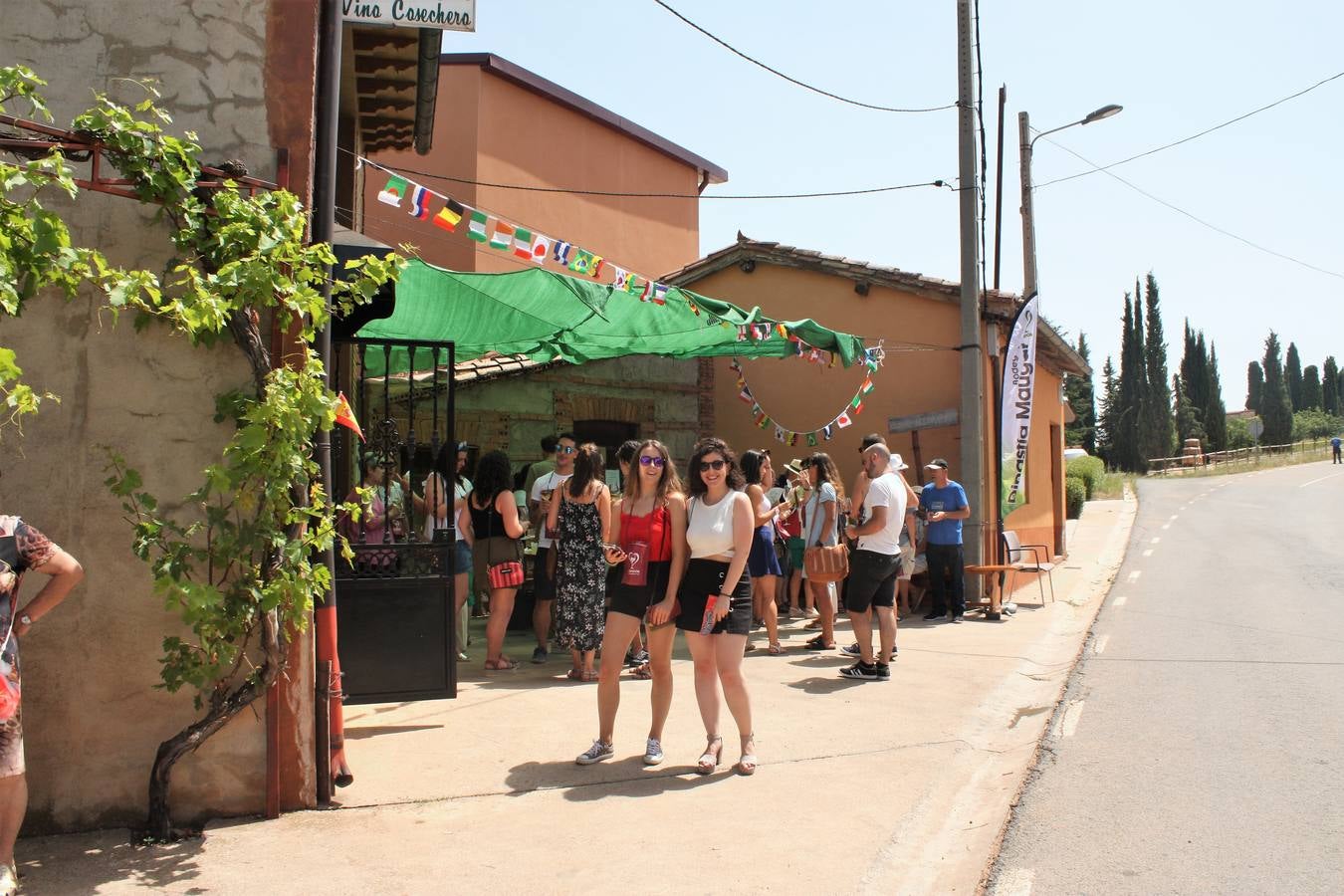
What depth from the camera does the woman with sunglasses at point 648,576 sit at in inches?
213

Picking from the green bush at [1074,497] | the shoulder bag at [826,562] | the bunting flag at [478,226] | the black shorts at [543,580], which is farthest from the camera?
the green bush at [1074,497]

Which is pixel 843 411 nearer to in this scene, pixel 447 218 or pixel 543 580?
pixel 543 580

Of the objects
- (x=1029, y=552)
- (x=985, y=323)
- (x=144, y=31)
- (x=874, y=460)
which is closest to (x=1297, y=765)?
(x=874, y=460)

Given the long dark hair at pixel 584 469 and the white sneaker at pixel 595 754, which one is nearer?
the white sneaker at pixel 595 754

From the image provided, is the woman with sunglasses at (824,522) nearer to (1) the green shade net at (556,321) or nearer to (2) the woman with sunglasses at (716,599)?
(1) the green shade net at (556,321)

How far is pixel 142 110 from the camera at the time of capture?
4.25 m

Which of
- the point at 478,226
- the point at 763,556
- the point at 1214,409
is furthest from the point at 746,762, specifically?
the point at 1214,409

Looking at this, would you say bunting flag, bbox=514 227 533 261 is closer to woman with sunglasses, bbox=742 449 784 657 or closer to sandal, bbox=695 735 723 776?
woman with sunglasses, bbox=742 449 784 657

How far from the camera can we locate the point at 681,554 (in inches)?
215

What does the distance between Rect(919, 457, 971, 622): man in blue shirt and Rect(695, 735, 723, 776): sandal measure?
6.44 m

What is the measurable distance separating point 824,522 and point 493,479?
9.86 ft

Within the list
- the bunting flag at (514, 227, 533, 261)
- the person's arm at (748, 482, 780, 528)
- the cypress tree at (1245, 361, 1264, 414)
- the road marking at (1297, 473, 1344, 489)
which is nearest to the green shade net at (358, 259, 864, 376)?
the bunting flag at (514, 227, 533, 261)

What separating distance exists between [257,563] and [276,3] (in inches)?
96.7

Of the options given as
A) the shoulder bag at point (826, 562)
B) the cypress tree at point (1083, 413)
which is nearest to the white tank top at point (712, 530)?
the shoulder bag at point (826, 562)
